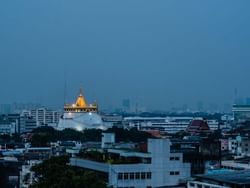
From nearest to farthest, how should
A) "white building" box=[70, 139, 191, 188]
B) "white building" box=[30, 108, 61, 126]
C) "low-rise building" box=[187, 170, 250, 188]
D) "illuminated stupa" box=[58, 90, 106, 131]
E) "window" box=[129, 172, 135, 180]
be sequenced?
"low-rise building" box=[187, 170, 250, 188], "white building" box=[70, 139, 191, 188], "window" box=[129, 172, 135, 180], "illuminated stupa" box=[58, 90, 106, 131], "white building" box=[30, 108, 61, 126]

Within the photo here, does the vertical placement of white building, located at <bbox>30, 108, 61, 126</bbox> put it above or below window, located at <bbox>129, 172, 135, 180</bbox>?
above

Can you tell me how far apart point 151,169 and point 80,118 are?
49.1 metres

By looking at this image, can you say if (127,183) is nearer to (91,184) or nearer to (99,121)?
(91,184)

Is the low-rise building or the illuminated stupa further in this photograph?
the illuminated stupa

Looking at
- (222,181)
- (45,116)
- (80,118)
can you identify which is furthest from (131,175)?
(45,116)

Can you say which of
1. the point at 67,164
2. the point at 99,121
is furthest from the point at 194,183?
the point at 99,121

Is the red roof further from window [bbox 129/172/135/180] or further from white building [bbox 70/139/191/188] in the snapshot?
window [bbox 129/172/135/180]

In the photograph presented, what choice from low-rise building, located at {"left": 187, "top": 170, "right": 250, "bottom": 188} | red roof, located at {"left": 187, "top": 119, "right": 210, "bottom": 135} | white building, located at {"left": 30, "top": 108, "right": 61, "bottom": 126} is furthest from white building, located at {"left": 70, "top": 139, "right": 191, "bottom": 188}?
white building, located at {"left": 30, "top": 108, "right": 61, "bottom": 126}

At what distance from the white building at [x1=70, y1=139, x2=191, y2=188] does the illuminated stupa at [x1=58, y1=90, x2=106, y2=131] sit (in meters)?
45.9

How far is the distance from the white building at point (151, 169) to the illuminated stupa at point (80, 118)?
45.9m

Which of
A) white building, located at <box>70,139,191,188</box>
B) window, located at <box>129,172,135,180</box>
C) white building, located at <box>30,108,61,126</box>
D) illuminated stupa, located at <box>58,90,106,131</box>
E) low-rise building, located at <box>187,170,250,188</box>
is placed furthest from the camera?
white building, located at <box>30,108,61,126</box>

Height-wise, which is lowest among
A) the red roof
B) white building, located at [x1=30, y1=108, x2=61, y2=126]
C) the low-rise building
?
the low-rise building

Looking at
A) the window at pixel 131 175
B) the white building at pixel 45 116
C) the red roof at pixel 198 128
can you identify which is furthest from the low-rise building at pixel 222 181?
the white building at pixel 45 116

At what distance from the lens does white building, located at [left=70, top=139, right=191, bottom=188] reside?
81.2ft
